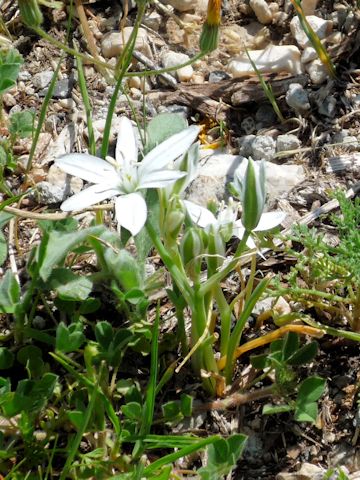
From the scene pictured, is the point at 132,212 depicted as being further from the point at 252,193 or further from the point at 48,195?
the point at 48,195

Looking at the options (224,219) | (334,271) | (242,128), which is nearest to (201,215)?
(224,219)

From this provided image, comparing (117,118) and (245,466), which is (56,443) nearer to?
(245,466)

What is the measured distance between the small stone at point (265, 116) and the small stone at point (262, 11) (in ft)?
1.46

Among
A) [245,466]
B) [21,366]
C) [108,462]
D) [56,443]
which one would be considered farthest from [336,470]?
[21,366]

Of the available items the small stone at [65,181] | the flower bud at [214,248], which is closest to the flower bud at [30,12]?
the small stone at [65,181]

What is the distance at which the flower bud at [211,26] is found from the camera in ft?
6.86

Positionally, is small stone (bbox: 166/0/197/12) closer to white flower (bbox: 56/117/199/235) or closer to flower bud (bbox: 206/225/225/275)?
white flower (bbox: 56/117/199/235)

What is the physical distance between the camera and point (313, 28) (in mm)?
3102

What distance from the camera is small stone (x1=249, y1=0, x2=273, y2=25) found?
3148 millimetres

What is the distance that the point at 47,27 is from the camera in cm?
317

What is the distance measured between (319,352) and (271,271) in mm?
303

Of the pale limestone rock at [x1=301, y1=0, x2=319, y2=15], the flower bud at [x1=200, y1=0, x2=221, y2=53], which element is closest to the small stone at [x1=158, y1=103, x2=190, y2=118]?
the pale limestone rock at [x1=301, y1=0, x2=319, y2=15]

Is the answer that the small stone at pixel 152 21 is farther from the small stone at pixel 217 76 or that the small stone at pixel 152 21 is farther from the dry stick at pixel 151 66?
the small stone at pixel 217 76

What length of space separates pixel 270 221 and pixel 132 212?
15.0 inches
